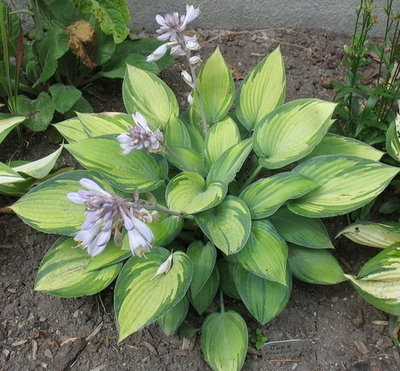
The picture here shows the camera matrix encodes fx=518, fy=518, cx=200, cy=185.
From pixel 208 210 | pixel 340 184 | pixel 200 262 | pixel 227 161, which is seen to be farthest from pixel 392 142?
pixel 200 262

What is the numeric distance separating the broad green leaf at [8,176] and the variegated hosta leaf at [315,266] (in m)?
1.03

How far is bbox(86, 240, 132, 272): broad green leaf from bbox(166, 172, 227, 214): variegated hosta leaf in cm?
23

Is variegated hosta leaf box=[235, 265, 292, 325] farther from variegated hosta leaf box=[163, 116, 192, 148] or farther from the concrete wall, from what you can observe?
the concrete wall

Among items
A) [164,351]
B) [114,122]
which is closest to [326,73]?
[114,122]

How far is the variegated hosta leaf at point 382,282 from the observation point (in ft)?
5.64

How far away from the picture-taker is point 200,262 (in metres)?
1.77

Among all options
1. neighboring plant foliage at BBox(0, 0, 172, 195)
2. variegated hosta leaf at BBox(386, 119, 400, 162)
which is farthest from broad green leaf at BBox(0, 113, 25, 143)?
variegated hosta leaf at BBox(386, 119, 400, 162)

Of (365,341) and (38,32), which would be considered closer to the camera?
(365,341)

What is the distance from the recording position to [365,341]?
1871 mm

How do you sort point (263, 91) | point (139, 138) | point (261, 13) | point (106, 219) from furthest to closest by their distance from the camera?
point (261, 13)
point (263, 91)
point (139, 138)
point (106, 219)

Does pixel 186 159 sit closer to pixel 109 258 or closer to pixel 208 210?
pixel 208 210

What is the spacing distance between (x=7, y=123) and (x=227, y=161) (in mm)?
962

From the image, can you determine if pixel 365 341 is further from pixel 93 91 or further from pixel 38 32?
pixel 38 32

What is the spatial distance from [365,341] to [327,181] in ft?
1.98
